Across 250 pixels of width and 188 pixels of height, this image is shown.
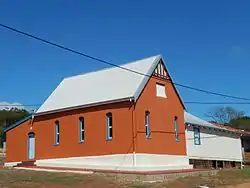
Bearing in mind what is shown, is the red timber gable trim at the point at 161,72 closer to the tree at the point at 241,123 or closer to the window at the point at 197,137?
the window at the point at 197,137

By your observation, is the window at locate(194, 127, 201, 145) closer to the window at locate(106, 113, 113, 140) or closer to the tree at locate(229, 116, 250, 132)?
the window at locate(106, 113, 113, 140)

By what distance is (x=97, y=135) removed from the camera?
3475 centimetres

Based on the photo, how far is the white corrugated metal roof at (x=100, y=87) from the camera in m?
34.4

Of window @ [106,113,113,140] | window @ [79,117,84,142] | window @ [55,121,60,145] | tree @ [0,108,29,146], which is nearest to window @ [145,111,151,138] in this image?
window @ [106,113,113,140]

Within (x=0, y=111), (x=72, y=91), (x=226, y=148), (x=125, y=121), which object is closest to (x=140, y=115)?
(x=125, y=121)

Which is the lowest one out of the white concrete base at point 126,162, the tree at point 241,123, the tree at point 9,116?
the white concrete base at point 126,162

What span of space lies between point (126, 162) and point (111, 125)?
3.24 meters

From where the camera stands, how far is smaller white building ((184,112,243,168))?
135 ft

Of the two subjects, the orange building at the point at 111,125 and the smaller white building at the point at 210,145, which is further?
the smaller white building at the point at 210,145

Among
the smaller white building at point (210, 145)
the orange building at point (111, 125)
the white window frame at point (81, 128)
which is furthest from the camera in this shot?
the smaller white building at point (210, 145)

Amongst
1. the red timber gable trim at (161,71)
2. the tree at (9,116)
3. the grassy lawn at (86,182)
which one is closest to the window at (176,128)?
the red timber gable trim at (161,71)

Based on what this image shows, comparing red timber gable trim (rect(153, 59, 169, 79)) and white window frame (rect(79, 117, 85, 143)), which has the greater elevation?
red timber gable trim (rect(153, 59, 169, 79))

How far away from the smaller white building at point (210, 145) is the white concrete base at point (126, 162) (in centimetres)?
343

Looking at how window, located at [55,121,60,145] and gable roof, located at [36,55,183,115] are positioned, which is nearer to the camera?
gable roof, located at [36,55,183,115]
